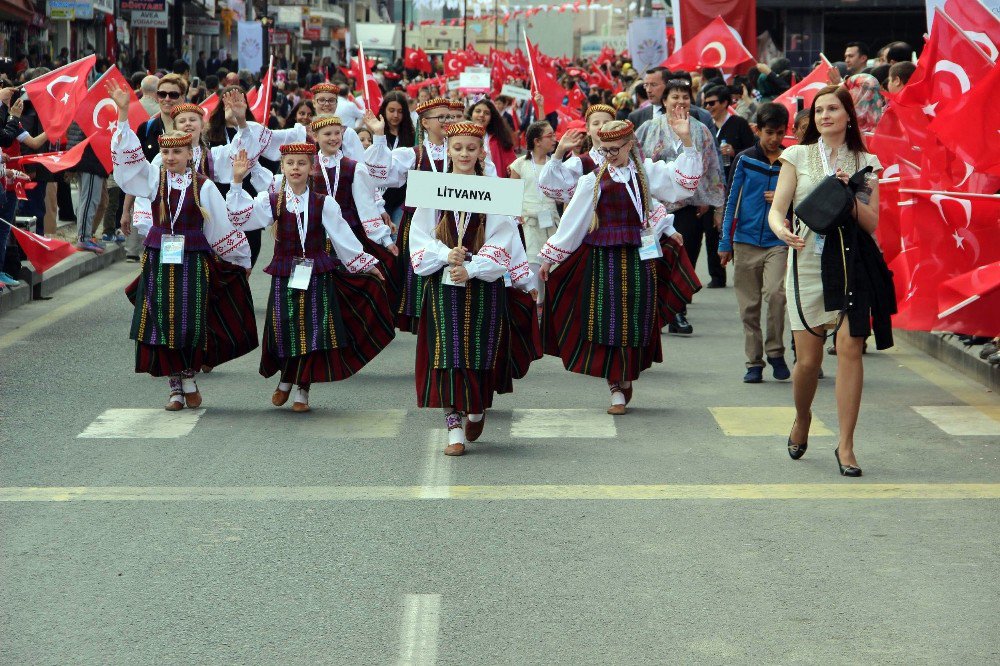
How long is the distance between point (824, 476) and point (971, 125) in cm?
254

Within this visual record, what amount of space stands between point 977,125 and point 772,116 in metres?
1.53

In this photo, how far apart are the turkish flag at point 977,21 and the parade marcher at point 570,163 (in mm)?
2058

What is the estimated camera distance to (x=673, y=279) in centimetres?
971

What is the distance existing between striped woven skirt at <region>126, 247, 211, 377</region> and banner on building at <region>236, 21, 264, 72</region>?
29271 millimetres

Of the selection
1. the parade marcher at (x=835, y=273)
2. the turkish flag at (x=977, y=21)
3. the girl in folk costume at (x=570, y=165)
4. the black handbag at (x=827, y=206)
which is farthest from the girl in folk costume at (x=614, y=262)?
the black handbag at (x=827, y=206)

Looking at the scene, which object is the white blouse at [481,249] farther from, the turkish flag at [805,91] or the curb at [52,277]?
the turkish flag at [805,91]

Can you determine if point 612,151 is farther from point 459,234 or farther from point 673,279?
point 459,234

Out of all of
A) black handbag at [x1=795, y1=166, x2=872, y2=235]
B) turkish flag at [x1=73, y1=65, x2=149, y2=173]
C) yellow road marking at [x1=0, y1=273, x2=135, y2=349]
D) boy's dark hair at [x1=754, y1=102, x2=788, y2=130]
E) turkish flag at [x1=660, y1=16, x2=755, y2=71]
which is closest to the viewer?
black handbag at [x1=795, y1=166, x2=872, y2=235]

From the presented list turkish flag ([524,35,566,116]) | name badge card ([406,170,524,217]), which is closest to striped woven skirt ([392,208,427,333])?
name badge card ([406,170,524,217])

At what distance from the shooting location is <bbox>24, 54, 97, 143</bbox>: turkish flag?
1297 cm

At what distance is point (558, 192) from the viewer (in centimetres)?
952

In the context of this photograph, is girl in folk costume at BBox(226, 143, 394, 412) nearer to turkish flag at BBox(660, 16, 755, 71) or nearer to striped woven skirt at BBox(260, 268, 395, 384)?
striped woven skirt at BBox(260, 268, 395, 384)

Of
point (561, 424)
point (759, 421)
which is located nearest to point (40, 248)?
point (561, 424)

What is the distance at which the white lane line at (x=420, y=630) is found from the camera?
4723 millimetres
